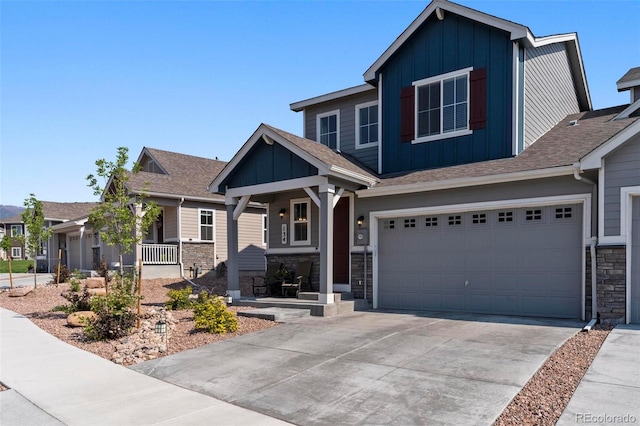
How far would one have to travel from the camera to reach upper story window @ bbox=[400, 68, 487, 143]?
37.4 feet

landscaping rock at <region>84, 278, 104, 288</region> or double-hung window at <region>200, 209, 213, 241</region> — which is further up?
double-hung window at <region>200, 209, 213, 241</region>

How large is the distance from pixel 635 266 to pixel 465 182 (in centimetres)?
360

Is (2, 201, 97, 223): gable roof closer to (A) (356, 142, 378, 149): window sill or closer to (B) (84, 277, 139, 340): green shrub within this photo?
(A) (356, 142, 378, 149): window sill

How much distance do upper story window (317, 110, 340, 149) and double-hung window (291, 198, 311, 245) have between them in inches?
84.4

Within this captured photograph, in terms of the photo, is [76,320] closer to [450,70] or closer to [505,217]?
[505,217]

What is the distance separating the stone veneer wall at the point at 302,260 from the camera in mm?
13453

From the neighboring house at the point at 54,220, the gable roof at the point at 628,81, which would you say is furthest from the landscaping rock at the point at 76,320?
the neighboring house at the point at 54,220

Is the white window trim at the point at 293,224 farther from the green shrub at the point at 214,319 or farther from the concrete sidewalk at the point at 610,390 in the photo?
the concrete sidewalk at the point at 610,390

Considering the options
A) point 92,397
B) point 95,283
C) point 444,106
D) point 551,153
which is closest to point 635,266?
point 551,153

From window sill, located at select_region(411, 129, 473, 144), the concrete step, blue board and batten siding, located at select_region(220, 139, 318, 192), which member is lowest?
the concrete step

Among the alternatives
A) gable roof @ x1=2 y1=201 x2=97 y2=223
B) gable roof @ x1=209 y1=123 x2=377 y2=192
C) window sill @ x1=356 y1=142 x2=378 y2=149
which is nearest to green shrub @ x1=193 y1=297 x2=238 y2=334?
gable roof @ x1=209 y1=123 x2=377 y2=192

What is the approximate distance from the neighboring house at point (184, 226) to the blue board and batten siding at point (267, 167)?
6.24m

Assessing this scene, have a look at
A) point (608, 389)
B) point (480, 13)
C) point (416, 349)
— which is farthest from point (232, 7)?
point (608, 389)

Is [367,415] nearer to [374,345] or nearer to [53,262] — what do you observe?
[374,345]
